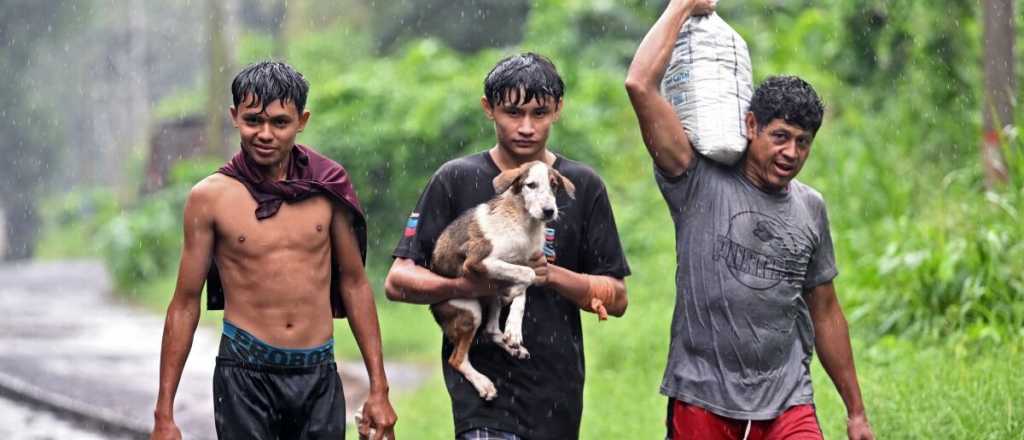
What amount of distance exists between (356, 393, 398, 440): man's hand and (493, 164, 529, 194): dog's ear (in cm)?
72

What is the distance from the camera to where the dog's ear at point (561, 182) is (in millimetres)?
4180

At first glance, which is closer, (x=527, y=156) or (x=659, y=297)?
(x=527, y=156)

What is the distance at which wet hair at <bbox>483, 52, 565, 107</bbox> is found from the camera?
13.8ft

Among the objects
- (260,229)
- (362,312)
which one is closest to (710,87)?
(362,312)

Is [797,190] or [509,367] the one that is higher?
[797,190]

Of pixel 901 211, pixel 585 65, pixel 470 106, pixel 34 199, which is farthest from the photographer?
pixel 34 199

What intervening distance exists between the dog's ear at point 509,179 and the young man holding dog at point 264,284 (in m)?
0.48

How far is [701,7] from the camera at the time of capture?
4.38m

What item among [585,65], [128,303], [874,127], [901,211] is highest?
[585,65]

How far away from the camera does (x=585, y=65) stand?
19.9m

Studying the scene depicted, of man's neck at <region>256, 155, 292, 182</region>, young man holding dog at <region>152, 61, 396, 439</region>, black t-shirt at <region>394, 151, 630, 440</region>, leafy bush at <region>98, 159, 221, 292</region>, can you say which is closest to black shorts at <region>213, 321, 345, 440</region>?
young man holding dog at <region>152, 61, 396, 439</region>

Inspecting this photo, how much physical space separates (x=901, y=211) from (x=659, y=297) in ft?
8.15

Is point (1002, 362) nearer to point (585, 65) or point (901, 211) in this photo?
point (901, 211)

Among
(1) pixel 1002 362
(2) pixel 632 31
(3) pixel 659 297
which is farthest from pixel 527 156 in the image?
(2) pixel 632 31
